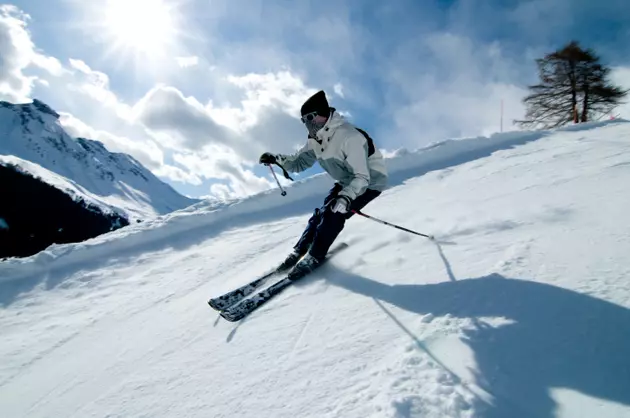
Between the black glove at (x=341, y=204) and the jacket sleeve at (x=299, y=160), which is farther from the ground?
the jacket sleeve at (x=299, y=160)

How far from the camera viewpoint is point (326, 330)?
3164 mm

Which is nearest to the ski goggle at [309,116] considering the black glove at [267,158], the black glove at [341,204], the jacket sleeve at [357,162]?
the jacket sleeve at [357,162]

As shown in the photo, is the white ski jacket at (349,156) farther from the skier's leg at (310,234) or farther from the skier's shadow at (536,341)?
the skier's shadow at (536,341)

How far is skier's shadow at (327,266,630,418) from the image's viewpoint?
2.04m

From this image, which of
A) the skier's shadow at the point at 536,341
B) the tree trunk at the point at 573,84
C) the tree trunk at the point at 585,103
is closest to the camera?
the skier's shadow at the point at 536,341

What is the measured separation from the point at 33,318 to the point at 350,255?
4194mm

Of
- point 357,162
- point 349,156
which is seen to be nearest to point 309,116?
point 349,156

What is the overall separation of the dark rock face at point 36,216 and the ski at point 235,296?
7348 cm

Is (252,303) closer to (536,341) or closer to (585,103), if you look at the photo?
(536,341)

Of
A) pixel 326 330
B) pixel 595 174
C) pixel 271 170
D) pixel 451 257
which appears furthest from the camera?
pixel 271 170

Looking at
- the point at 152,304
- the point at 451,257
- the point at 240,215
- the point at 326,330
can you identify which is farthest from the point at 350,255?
the point at 240,215

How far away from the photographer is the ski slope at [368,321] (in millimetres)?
2236

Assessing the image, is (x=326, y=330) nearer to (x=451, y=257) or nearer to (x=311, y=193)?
(x=451, y=257)

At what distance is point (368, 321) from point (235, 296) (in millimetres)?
1845
